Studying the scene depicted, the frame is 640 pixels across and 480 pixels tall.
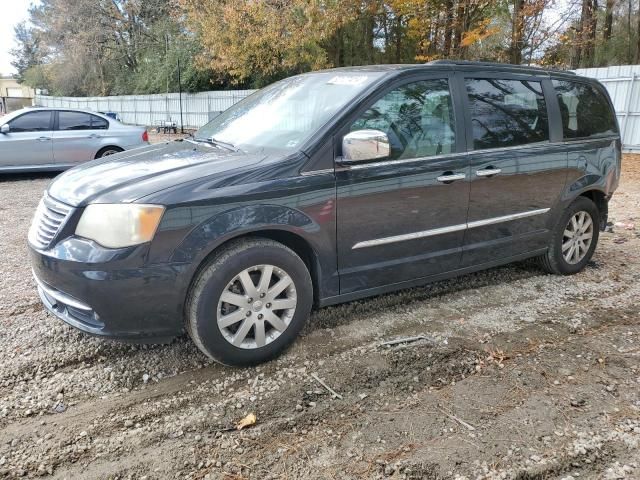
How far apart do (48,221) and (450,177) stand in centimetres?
269

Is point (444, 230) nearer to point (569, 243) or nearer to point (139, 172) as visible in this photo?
point (569, 243)

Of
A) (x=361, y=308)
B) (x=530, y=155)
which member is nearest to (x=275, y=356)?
(x=361, y=308)

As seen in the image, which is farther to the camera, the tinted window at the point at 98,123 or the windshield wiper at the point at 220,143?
the tinted window at the point at 98,123

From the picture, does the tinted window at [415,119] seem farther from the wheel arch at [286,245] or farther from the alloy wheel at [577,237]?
the alloy wheel at [577,237]

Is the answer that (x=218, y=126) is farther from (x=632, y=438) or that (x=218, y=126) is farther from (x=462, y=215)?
(x=632, y=438)

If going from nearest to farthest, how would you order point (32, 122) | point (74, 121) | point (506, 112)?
point (506, 112)
point (32, 122)
point (74, 121)

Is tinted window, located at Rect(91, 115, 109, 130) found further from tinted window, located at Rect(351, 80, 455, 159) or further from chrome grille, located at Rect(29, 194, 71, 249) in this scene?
tinted window, located at Rect(351, 80, 455, 159)

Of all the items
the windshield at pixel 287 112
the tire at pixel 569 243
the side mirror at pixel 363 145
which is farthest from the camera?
the tire at pixel 569 243

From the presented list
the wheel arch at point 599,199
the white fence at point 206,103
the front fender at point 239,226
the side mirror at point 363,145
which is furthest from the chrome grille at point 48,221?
the white fence at point 206,103

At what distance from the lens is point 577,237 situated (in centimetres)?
493

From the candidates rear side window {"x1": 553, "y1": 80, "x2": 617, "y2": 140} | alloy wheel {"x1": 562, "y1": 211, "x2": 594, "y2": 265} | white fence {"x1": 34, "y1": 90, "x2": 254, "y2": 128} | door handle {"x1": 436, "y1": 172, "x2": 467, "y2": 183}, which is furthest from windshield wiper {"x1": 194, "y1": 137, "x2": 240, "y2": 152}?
white fence {"x1": 34, "y1": 90, "x2": 254, "y2": 128}

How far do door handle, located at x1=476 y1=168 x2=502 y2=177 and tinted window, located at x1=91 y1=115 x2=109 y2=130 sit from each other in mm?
8798

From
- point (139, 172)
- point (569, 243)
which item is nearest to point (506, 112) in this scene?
point (569, 243)

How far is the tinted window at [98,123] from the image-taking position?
34.3 ft
